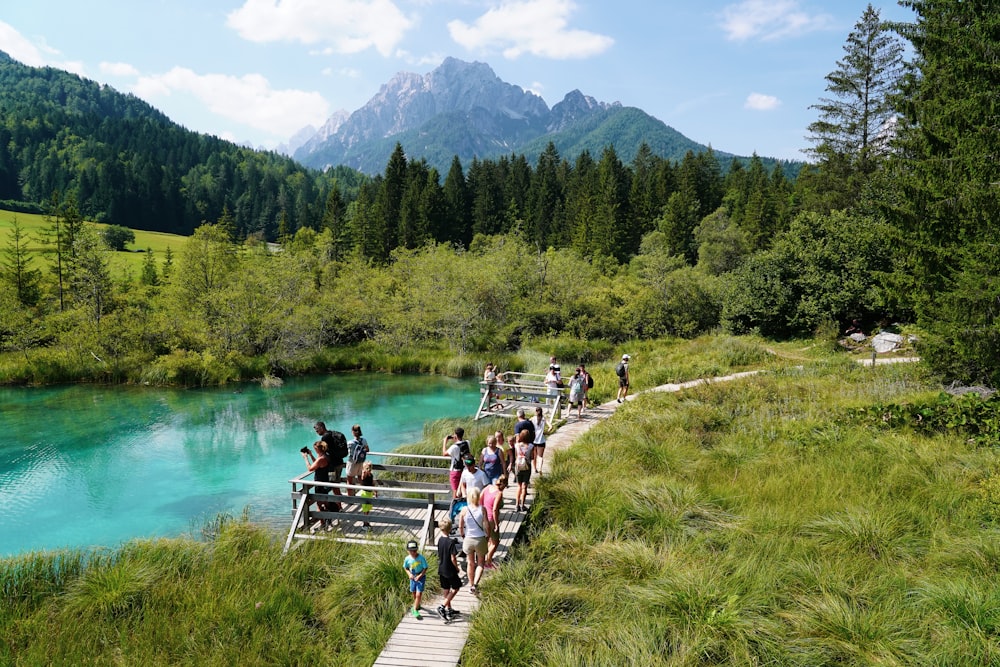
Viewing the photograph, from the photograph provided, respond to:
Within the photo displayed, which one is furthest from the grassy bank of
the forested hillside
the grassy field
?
the grassy field

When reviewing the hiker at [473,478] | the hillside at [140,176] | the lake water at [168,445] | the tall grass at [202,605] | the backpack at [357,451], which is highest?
the hillside at [140,176]

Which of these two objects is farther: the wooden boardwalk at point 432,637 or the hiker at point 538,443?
the hiker at point 538,443

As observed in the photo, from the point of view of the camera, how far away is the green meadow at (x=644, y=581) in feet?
19.7

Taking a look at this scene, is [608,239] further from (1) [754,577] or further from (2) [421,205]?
(1) [754,577]

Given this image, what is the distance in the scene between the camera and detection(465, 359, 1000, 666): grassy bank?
232 inches

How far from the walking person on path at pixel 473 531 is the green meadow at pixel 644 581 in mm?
260

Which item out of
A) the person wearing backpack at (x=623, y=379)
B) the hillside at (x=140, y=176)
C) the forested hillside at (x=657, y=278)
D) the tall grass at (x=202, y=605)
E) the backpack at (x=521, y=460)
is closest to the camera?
the tall grass at (x=202, y=605)

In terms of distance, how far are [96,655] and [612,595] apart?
612 centimetres

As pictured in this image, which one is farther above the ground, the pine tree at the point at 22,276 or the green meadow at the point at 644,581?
the pine tree at the point at 22,276

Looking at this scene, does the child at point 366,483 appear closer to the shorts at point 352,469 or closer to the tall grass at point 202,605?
the shorts at point 352,469

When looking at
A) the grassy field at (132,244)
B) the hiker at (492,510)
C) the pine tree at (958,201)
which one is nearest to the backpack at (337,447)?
the hiker at (492,510)

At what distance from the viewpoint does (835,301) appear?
28.0 meters

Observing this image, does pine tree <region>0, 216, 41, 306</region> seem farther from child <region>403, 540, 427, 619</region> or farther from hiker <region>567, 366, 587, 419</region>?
child <region>403, 540, 427, 619</region>

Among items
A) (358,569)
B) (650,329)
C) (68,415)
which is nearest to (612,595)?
(358,569)
